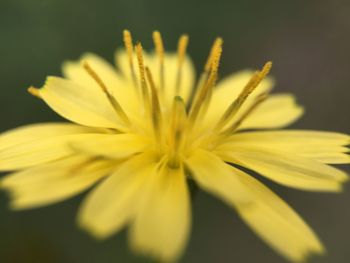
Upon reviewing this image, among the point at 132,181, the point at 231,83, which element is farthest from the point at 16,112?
the point at 132,181

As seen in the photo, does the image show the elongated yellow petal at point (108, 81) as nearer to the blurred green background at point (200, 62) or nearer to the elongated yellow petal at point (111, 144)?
the elongated yellow petal at point (111, 144)

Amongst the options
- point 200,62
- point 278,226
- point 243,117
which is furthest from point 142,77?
point 200,62

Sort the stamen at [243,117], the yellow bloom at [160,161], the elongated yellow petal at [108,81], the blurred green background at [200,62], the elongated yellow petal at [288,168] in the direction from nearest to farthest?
the yellow bloom at [160,161] → the elongated yellow petal at [288,168] → the stamen at [243,117] → the elongated yellow petal at [108,81] → the blurred green background at [200,62]

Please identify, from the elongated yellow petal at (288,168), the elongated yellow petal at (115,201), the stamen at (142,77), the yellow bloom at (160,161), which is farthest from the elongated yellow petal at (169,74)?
the elongated yellow petal at (115,201)

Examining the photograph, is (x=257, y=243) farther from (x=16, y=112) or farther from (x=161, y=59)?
(x=161, y=59)

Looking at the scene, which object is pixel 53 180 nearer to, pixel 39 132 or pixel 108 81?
pixel 39 132
